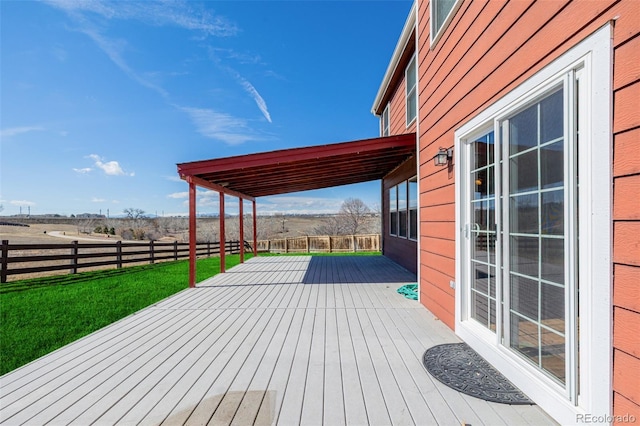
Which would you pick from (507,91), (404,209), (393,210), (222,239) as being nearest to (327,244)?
(393,210)

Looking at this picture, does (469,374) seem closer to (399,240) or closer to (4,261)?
(399,240)

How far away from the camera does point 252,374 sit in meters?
2.23

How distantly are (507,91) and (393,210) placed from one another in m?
6.49

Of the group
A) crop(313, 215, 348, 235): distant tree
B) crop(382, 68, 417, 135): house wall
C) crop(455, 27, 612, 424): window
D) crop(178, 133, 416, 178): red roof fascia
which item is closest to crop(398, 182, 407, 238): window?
crop(382, 68, 417, 135): house wall

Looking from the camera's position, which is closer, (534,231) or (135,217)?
(534,231)

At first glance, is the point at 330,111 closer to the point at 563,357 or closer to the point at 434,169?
the point at 434,169

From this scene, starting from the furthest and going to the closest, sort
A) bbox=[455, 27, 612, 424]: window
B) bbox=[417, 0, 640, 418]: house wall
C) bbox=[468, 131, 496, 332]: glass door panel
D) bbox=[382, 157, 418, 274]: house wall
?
bbox=[382, 157, 418, 274]: house wall
bbox=[468, 131, 496, 332]: glass door panel
bbox=[455, 27, 612, 424]: window
bbox=[417, 0, 640, 418]: house wall

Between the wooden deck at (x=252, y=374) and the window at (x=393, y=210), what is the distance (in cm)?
441

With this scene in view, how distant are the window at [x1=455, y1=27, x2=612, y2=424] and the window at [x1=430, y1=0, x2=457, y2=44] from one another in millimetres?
1520

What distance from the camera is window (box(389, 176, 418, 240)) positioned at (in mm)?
6516

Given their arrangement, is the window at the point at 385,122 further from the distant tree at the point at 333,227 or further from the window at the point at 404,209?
the distant tree at the point at 333,227

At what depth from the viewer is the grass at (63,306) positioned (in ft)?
9.56

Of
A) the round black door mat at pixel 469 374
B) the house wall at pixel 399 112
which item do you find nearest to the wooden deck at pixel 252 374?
the round black door mat at pixel 469 374

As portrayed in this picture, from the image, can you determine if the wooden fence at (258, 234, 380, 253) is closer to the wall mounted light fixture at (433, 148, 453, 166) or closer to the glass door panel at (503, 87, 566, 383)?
the wall mounted light fixture at (433, 148, 453, 166)
